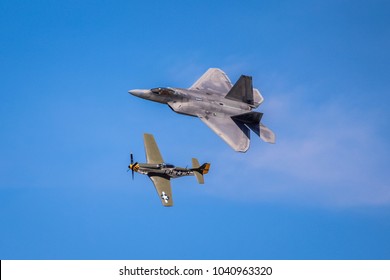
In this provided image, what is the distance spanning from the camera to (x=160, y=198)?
61.2m

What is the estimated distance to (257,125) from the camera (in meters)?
63.5

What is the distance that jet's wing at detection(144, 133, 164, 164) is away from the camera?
64.8 m

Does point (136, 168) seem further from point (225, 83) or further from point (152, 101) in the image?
point (225, 83)

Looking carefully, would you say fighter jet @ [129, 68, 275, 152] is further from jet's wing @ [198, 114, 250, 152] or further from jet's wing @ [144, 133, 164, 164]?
jet's wing @ [144, 133, 164, 164]

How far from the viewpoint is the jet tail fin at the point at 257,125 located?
62438 mm

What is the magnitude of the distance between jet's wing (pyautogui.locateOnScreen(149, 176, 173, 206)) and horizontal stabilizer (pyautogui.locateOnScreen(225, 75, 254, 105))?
11.0 metres

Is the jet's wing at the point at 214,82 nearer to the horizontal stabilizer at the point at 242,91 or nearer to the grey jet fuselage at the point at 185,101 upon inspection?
the horizontal stabilizer at the point at 242,91

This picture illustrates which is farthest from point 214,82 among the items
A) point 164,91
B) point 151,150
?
point 151,150

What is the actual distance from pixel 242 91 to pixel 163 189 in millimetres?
13134

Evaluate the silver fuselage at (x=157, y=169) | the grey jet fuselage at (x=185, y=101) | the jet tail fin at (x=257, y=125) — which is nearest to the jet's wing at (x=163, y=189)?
the silver fuselage at (x=157, y=169)

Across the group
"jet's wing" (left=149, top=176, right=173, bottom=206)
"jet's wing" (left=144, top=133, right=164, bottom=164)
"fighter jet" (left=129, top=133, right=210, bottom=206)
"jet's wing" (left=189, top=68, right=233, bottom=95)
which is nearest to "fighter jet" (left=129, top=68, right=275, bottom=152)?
"jet's wing" (left=189, top=68, right=233, bottom=95)

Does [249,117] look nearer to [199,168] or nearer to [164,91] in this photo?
[199,168]
